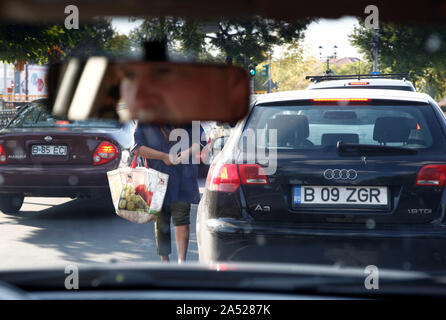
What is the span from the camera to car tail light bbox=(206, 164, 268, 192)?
4832 millimetres

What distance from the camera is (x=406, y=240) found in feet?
14.9

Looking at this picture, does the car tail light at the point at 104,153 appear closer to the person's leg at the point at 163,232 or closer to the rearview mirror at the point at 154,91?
the person's leg at the point at 163,232

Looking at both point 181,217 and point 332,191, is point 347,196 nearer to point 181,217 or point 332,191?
point 332,191

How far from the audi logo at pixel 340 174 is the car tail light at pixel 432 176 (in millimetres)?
408

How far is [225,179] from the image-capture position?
496 cm

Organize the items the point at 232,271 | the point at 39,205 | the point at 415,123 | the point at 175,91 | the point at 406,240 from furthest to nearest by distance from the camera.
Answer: the point at 39,205 → the point at 415,123 → the point at 406,240 → the point at 232,271 → the point at 175,91

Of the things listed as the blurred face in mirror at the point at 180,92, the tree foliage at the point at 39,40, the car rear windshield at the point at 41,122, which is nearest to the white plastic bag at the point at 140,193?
the car rear windshield at the point at 41,122

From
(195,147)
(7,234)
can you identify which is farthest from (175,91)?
(7,234)

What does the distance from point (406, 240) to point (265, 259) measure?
887 mm

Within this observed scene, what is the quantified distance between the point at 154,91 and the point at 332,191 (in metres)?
2.85

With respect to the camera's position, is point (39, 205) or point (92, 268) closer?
point (92, 268)

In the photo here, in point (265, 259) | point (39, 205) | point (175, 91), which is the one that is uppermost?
point (175, 91)

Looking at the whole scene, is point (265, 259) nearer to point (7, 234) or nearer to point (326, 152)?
point (326, 152)

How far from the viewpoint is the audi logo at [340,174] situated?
4.68 m
